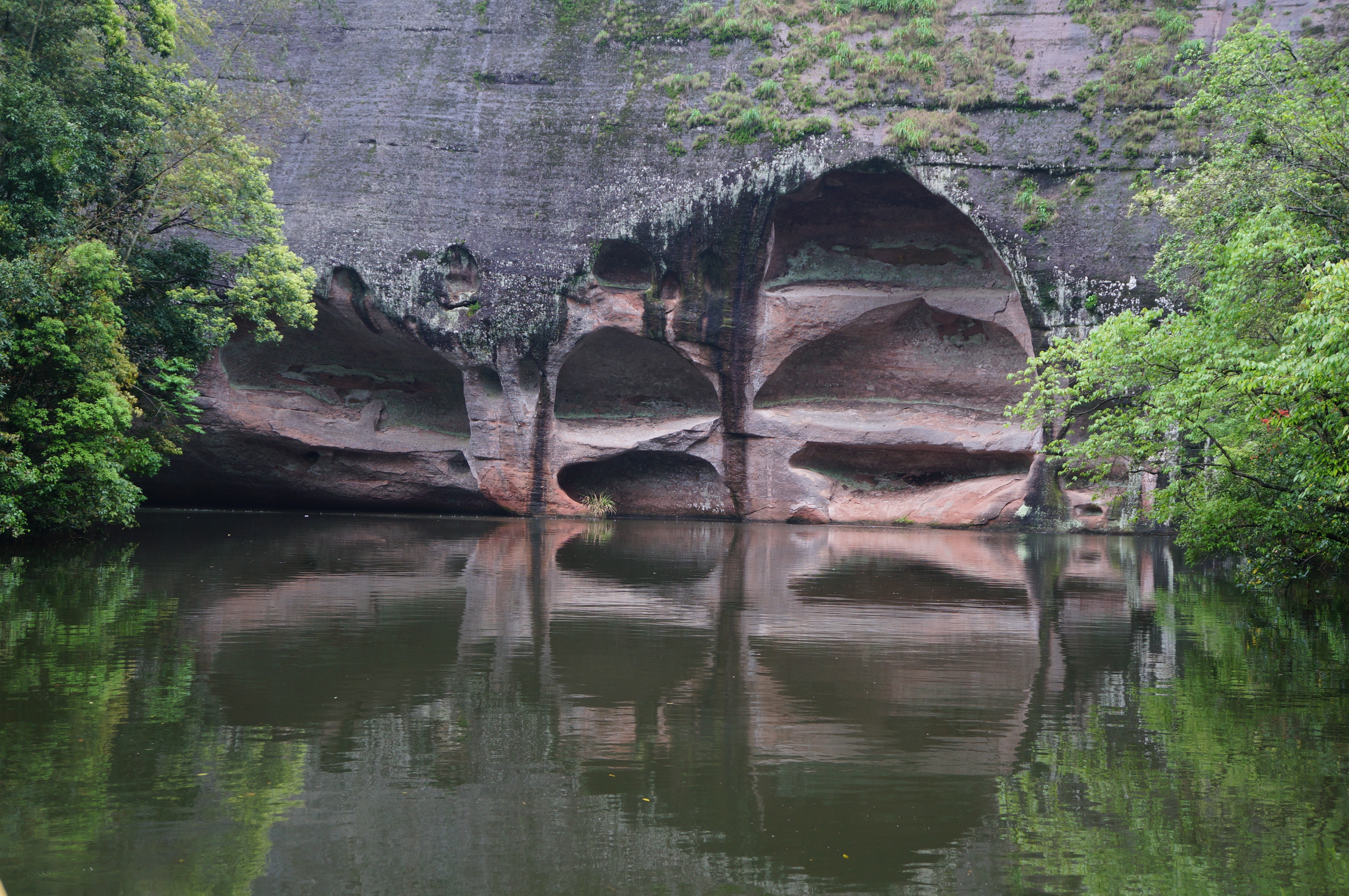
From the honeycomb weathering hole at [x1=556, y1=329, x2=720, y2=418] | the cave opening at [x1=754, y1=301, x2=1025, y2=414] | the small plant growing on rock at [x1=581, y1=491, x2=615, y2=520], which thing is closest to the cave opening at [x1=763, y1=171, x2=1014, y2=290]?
the cave opening at [x1=754, y1=301, x2=1025, y2=414]

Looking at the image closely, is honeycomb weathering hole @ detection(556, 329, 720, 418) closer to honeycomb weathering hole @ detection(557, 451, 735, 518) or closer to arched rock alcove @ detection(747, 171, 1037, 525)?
honeycomb weathering hole @ detection(557, 451, 735, 518)

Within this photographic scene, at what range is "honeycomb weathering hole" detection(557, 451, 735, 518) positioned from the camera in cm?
2858

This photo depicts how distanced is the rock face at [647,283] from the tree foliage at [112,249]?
331 centimetres

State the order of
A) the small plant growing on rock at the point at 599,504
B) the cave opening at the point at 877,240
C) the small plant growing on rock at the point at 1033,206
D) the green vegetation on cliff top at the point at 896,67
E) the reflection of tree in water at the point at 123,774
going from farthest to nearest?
the cave opening at the point at 877,240 < the small plant growing on rock at the point at 599,504 < the green vegetation on cliff top at the point at 896,67 < the small plant growing on rock at the point at 1033,206 < the reflection of tree in water at the point at 123,774

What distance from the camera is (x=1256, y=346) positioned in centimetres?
1262

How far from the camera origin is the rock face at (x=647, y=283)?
25844mm

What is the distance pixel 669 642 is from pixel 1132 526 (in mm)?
19661

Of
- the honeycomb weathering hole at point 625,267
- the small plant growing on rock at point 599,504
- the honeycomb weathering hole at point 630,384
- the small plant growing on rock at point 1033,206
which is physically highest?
the small plant growing on rock at point 1033,206

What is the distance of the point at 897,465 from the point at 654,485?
7.01 metres

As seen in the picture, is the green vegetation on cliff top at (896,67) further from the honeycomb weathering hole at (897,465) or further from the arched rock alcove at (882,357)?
the honeycomb weathering hole at (897,465)

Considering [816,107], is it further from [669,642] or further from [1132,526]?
[669,642]

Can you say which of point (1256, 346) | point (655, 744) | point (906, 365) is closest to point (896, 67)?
point (906, 365)

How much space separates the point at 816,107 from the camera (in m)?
27.1

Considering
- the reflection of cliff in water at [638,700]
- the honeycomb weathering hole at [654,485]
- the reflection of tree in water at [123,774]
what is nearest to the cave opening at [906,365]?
the honeycomb weathering hole at [654,485]
